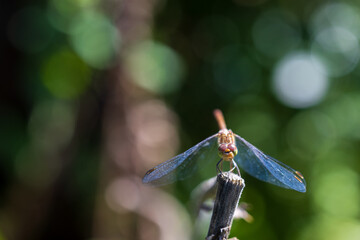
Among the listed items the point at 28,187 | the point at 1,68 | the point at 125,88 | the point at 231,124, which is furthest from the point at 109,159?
the point at 1,68

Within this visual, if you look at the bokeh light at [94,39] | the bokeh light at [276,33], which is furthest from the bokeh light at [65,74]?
the bokeh light at [276,33]

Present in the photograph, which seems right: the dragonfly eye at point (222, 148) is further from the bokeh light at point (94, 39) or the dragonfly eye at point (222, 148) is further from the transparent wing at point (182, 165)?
the bokeh light at point (94, 39)

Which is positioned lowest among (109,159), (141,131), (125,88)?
(109,159)

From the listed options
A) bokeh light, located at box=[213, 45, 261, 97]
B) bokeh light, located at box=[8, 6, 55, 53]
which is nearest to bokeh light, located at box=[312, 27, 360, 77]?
bokeh light, located at box=[213, 45, 261, 97]

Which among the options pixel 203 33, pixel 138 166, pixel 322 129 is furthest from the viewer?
pixel 203 33

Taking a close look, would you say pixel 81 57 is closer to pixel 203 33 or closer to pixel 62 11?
pixel 62 11

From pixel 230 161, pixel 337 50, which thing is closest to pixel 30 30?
pixel 230 161

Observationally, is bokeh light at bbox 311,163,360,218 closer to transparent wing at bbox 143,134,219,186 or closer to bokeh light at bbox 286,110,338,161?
bokeh light at bbox 286,110,338,161
